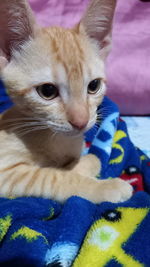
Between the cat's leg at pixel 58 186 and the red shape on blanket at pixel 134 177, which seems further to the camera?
the red shape on blanket at pixel 134 177

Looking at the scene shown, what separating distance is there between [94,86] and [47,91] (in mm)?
163

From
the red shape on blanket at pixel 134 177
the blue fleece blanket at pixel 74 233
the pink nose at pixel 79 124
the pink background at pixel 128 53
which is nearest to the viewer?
the blue fleece blanket at pixel 74 233

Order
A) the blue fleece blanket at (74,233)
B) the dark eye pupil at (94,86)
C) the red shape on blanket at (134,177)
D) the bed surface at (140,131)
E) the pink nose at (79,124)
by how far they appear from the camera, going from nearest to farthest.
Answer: the blue fleece blanket at (74,233), the pink nose at (79,124), the dark eye pupil at (94,86), the red shape on blanket at (134,177), the bed surface at (140,131)

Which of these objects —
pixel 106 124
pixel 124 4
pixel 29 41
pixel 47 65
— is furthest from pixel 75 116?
pixel 124 4

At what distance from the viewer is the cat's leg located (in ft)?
3.23

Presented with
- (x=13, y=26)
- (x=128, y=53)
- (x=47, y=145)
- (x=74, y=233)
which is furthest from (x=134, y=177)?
(x=128, y=53)

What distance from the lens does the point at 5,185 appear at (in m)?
1.05

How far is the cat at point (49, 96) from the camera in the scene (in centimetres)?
95

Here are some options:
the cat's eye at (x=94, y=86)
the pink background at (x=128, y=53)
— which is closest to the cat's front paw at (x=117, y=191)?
the cat's eye at (x=94, y=86)

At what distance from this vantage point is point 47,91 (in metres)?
0.96

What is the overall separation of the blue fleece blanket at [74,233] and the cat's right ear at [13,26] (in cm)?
44

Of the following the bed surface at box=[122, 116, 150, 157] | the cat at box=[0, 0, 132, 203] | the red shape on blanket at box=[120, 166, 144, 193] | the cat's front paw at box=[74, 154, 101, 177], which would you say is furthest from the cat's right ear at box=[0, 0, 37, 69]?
the bed surface at box=[122, 116, 150, 157]

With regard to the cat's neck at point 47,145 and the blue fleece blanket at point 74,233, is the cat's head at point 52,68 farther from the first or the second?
the blue fleece blanket at point 74,233

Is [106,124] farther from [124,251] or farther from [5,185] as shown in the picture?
[124,251]
